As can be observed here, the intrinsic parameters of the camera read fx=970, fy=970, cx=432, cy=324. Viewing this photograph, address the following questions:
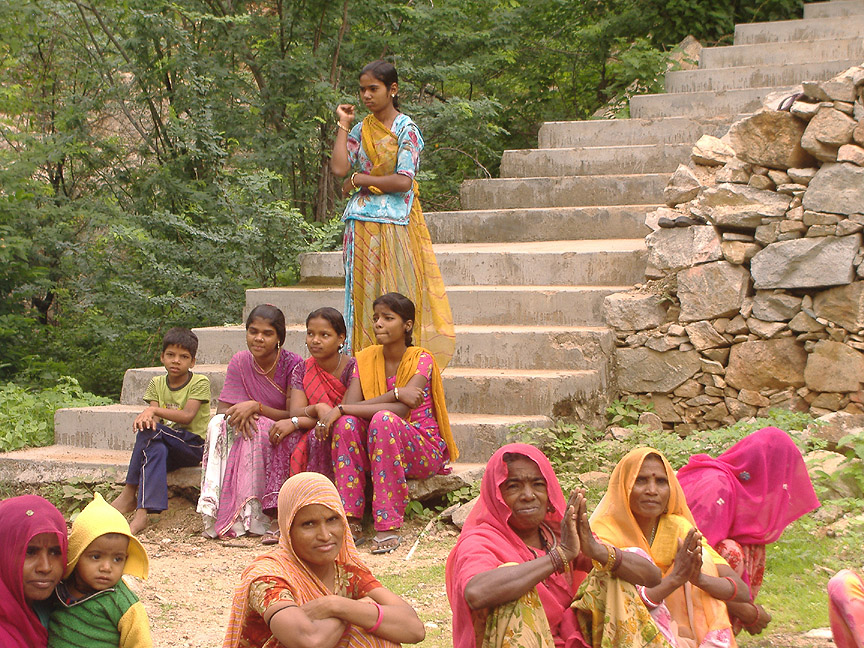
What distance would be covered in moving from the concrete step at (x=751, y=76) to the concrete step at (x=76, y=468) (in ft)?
16.0

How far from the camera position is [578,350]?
6367 millimetres

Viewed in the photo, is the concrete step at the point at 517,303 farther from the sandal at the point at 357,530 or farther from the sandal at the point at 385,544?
the sandal at the point at 385,544

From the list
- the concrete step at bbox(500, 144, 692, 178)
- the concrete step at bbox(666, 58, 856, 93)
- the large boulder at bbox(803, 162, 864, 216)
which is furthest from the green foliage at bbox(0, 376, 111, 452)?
the concrete step at bbox(666, 58, 856, 93)

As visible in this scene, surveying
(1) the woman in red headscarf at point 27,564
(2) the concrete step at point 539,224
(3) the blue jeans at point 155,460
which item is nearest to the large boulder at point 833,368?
(2) the concrete step at point 539,224

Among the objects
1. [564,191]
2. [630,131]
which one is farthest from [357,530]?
[630,131]

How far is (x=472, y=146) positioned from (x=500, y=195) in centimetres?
112

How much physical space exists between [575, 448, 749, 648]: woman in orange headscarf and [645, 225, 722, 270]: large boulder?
336 cm

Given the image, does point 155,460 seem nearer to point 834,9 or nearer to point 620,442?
point 620,442

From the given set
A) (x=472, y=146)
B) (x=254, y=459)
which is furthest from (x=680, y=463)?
(x=472, y=146)

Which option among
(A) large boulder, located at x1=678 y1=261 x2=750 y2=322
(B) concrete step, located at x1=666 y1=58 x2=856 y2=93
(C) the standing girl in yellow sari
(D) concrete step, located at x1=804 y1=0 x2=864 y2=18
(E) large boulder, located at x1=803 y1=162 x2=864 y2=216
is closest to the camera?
(C) the standing girl in yellow sari

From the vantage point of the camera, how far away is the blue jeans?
527 cm

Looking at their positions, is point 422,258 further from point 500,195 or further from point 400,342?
point 500,195

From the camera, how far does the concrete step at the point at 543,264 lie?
6918 mm

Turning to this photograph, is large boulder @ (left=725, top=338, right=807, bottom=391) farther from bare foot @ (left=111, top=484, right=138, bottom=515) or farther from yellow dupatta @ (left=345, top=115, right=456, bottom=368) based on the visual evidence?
bare foot @ (left=111, top=484, right=138, bottom=515)
